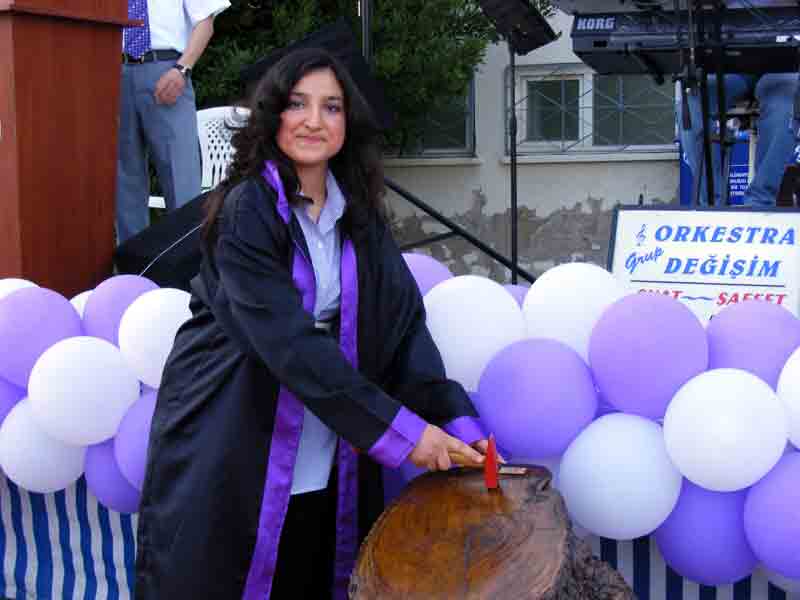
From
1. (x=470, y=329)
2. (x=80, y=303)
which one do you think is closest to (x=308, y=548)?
(x=470, y=329)

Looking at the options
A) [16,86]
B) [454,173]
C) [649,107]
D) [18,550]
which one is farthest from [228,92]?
[18,550]

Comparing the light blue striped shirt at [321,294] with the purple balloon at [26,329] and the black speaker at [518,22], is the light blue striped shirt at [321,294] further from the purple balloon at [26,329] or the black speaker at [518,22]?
the black speaker at [518,22]

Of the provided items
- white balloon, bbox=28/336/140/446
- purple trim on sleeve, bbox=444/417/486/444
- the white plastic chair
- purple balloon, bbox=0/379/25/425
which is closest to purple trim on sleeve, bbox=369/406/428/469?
purple trim on sleeve, bbox=444/417/486/444

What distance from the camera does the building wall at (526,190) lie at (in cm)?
698

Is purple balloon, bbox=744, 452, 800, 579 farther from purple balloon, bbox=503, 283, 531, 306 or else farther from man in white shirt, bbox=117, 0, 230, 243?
man in white shirt, bbox=117, 0, 230, 243

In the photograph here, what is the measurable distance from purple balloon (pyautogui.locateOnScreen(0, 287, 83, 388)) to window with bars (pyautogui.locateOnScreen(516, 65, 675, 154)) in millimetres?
4755

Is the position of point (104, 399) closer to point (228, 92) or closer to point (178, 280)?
point (178, 280)

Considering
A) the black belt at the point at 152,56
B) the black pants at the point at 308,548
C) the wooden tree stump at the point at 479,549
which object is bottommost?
the black pants at the point at 308,548

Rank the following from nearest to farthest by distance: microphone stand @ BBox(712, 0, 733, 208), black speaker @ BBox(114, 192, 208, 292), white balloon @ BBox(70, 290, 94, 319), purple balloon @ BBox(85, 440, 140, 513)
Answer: purple balloon @ BBox(85, 440, 140, 513) < white balloon @ BBox(70, 290, 94, 319) < black speaker @ BBox(114, 192, 208, 292) < microphone stand @ BBox(712, 0, 733, 208)

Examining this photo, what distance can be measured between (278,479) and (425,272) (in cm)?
85

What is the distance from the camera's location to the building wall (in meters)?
6.98

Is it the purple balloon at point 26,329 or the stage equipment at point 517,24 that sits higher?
the stage equipment at point 517,24

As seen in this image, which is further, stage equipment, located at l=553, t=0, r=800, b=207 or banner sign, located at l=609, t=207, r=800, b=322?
stage equipment, located at l=553, t=0, r=800, b=207

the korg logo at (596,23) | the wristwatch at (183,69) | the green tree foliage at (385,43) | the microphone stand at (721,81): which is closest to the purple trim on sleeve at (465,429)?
the microphone stand at (721,81)
